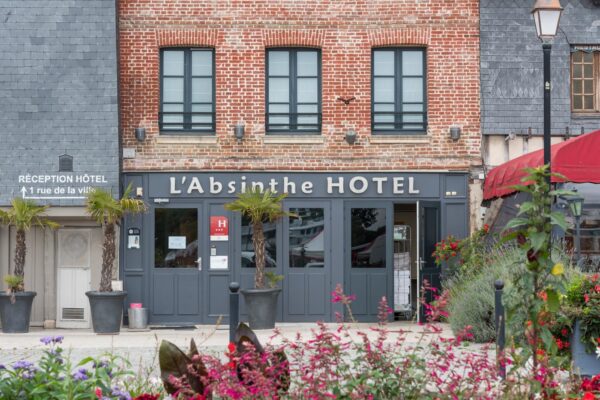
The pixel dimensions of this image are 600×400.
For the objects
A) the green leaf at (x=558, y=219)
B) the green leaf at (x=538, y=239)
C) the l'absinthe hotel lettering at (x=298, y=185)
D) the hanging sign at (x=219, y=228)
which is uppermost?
the l'absinthe hotel lettering at (x=298, y=185)

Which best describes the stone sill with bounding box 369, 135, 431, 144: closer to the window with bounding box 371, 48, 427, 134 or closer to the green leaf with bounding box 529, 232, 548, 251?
the window with bounding box 371, 48, 427, 134

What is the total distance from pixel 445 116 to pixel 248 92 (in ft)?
11.5

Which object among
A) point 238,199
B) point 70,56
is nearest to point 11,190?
point 70,56

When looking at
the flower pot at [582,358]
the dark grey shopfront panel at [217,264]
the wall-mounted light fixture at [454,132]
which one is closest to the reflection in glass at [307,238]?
the dark grey shopfront panel at [217,264]

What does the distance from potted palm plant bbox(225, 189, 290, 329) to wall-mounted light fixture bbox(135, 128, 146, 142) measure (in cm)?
198

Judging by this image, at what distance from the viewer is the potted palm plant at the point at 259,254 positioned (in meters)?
18.8

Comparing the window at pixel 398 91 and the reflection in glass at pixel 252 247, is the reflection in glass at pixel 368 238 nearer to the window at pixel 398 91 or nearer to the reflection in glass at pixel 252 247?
the reflection in glass at pixel 252 247

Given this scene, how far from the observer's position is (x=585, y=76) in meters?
20.2

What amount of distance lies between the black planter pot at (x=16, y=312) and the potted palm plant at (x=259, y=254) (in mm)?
3562

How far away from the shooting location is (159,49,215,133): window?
65.8 ft

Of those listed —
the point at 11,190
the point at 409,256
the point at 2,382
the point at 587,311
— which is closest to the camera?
the point at 2,382

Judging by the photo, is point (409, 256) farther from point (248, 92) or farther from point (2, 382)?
point (2, 382)

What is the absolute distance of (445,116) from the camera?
1997cm

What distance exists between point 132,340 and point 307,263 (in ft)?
13.9
